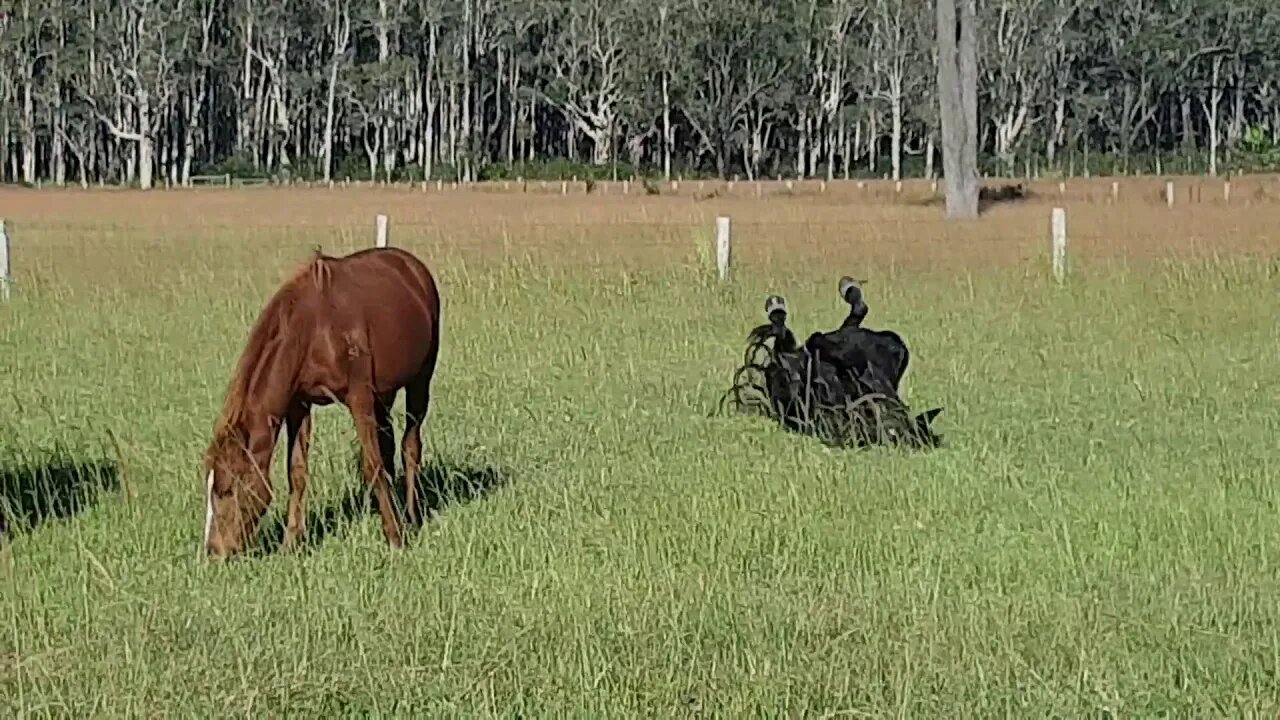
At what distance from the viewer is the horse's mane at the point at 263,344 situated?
25.0ft

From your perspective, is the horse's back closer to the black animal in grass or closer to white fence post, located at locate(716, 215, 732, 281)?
the black animal in grass

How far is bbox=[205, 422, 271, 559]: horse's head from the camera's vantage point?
7.53 meters

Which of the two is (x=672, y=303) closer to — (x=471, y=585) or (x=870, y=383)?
(x=870, y=383)

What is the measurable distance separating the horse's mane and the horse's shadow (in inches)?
23.8

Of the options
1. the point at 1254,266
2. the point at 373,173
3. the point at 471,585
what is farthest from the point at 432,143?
the point at 471,585

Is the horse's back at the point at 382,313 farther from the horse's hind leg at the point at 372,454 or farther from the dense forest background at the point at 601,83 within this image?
the dense forest background at the point at 601,83

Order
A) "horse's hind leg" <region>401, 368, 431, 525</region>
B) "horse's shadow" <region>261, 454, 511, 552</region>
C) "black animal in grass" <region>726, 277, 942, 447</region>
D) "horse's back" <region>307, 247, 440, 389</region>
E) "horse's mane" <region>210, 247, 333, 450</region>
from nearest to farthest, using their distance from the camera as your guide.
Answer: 1. "horse's mane" <region>210, 247, 333, 450</region>
2. "horse's back" <region>307, 247, 440, 389</region>
3. "horse's shadow" <region>261, 454, 511, 552</region>
4. "horse's hind leg" <region>401, 368, 431, 525</region>
5. "black animal in grass" <region>726, 277, 942, 447</region>

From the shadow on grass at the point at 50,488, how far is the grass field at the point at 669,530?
0.04m

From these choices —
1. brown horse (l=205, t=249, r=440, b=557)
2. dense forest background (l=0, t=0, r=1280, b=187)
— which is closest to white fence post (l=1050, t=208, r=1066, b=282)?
brown horse (l=205, t=249, r=440, b=557)

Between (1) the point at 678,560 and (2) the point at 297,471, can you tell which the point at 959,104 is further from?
(1) the point at 678,560

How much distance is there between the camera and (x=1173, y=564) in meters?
7.38

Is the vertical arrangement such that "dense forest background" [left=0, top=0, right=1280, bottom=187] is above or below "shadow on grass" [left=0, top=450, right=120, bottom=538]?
above

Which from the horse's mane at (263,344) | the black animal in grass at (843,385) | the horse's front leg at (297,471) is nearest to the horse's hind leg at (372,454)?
the horse's front leg at (297,471)

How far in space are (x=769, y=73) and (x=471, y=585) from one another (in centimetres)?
7786
